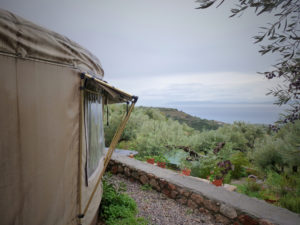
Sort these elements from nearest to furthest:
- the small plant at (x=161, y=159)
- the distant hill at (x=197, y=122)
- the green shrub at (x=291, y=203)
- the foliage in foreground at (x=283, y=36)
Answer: the foliage in foreground at (x=283, y=36) → the green shrub at (x=291, y=203) → the small plant at (x=161, y=159) → the distant hill at (x=197, y=122)

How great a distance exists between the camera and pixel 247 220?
8.73 feet

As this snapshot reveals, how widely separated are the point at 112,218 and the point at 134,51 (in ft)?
31.4

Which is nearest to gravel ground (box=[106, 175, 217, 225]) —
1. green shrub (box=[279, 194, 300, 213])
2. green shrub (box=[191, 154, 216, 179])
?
green shrub (box=[279, 194, 300, 213])

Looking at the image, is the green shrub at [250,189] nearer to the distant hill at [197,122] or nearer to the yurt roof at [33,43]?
the distant hill at [197,122]

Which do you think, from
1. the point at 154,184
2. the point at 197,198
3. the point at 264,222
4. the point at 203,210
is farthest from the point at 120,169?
the point at 264,222

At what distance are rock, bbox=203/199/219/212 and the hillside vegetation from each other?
0.86 meters

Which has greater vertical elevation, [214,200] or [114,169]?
[214,200]

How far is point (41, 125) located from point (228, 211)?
→ 3023 mm

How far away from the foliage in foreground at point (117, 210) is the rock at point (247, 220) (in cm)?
150

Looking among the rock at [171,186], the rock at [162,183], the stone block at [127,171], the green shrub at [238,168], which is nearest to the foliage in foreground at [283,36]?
the rock at [171,186]

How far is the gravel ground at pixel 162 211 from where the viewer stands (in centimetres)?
303

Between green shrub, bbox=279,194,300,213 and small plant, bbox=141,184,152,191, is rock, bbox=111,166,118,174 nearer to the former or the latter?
small plant, bbox=141,184,152,191

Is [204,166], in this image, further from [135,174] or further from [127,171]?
[127,171]

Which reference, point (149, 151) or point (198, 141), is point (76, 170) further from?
point (198, 141)
